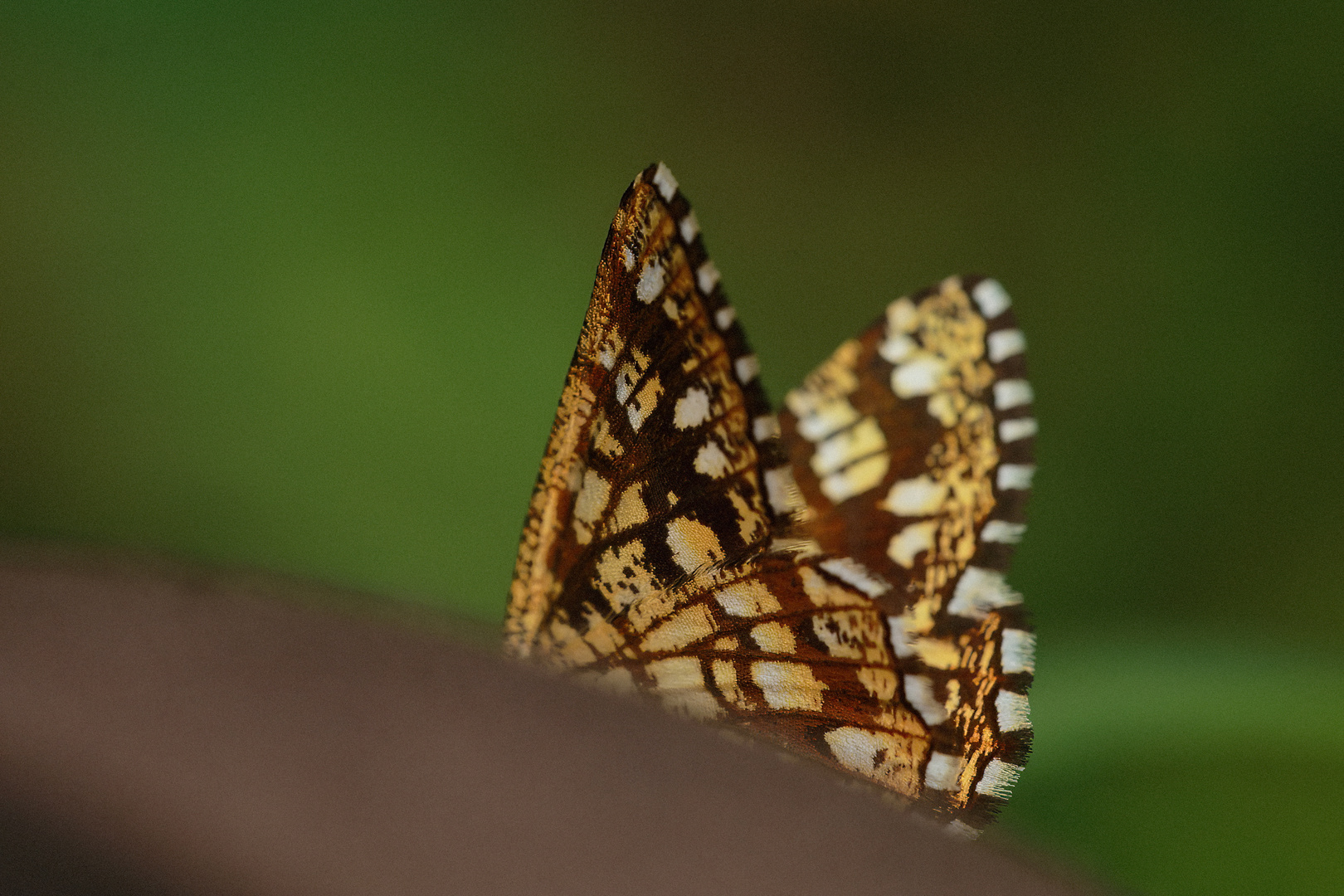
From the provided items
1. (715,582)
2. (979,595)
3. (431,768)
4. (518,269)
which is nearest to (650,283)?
(715,582)

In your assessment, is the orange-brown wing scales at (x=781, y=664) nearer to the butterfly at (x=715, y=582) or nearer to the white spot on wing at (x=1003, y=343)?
the butterfly at (x=715, y=582)

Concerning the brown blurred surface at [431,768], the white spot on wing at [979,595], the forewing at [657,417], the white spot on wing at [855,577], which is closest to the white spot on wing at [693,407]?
the forewing at [657,417]

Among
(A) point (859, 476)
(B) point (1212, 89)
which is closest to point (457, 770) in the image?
(A) point (859, 476)

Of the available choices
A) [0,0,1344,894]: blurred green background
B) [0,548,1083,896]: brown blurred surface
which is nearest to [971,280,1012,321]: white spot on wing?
[0,0,1344,894]: blurred green background

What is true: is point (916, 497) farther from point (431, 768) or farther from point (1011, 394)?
point (431, 768)

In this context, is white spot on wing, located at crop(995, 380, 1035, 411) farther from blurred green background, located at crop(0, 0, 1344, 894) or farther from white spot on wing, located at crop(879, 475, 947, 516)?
blurred green background, located at crop(0, 0, 1344, 894)

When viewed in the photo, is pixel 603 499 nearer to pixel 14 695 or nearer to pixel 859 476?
pixel 859 476
